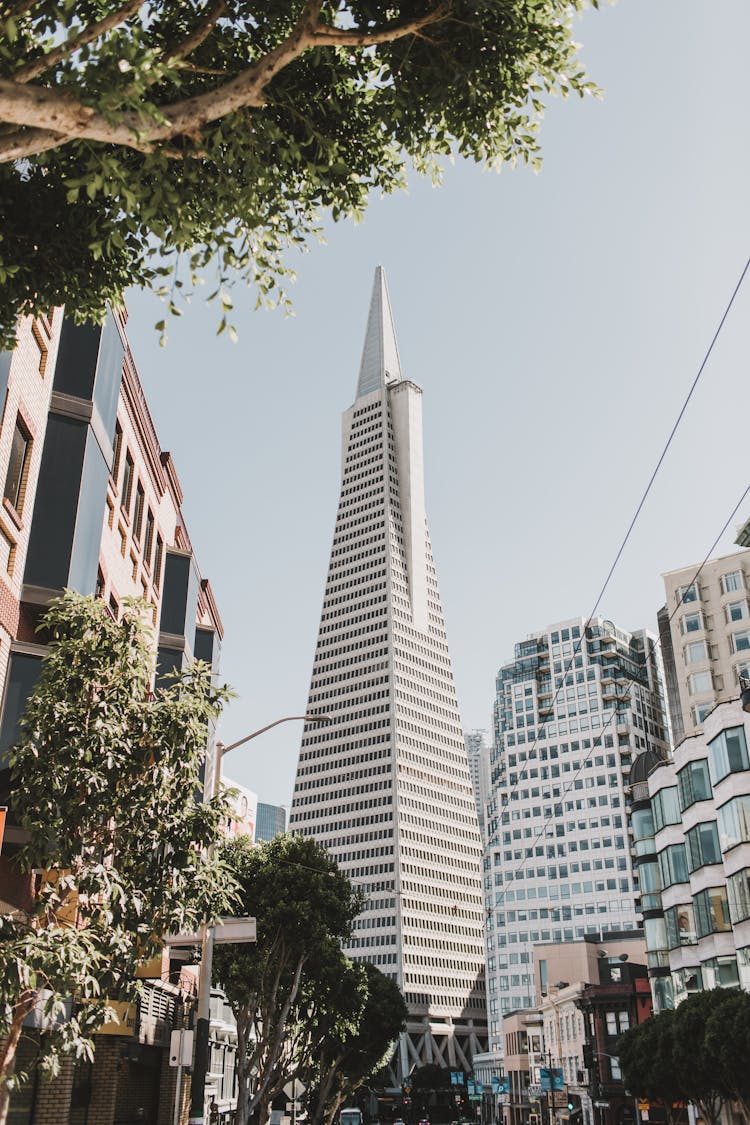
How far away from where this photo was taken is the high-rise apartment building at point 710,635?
89.4 m

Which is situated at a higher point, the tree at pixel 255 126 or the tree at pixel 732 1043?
the tree at pixel 255 126

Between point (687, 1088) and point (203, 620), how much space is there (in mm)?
26226

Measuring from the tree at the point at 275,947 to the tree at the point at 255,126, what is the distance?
2921cm

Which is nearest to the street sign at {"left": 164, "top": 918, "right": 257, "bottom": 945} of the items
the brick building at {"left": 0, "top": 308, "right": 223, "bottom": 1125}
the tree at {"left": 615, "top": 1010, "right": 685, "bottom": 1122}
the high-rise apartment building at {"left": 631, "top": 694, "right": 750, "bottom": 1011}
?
the brick building at {"left": 0, "top": 308, "right": 223, "bottom": 1125}

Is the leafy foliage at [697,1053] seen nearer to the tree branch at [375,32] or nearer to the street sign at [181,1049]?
the street sign at [181,1049]

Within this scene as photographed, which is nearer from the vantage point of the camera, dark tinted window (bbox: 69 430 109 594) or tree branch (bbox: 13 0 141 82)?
tree branch (bbox: 13 0 141 82)

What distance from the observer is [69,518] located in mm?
19531

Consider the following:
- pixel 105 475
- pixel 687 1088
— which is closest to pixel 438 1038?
pixel 687 1088

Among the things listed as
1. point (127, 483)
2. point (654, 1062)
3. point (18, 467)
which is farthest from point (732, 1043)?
point (18, 467)

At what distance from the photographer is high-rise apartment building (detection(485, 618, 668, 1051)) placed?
149 metres

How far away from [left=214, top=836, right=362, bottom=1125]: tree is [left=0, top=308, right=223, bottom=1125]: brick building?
658 cm

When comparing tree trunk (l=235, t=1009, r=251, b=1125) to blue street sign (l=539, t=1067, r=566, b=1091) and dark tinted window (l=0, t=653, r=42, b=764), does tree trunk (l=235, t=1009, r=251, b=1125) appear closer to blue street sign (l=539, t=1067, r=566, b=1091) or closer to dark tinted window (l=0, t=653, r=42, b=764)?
dark tinted window (l=0, t=653, r=42, b=764)

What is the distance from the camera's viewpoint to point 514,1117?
113438 millimetres

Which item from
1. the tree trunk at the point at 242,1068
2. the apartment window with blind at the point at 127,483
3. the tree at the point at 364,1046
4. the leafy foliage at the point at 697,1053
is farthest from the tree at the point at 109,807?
the tree at the point at 364,1046
